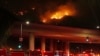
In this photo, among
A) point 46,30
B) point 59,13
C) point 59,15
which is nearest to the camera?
point 59,13

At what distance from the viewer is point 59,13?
41.2 feet

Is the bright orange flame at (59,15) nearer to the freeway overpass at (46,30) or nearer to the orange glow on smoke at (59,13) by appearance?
the orange glow on smoke at (59,13)

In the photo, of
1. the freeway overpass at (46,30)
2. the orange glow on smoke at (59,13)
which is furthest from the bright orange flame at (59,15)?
the freeway overpass at (46,30)

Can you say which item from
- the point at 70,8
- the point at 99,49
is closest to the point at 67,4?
the point at 70,8

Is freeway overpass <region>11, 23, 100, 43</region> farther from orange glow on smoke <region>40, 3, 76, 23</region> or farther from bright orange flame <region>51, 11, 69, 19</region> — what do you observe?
bright orange flame <region>51, 11, 69, 19</region>

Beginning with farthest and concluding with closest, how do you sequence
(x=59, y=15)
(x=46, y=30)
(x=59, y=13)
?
(x=46, y=30)
(x=59, y=15)
(x=59, y=13)

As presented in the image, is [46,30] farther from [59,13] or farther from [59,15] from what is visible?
[59,13]

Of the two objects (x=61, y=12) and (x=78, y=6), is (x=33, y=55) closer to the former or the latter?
(x=61, y=12)

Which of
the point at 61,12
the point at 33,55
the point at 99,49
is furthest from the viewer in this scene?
the point at 99,49

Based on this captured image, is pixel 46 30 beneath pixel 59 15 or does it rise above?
above

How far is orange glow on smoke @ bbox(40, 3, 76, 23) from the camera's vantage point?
11.5 meters

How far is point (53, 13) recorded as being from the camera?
498 inches

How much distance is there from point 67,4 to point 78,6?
47 cm

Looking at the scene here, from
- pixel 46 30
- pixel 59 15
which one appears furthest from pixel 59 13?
pixel 46 30
